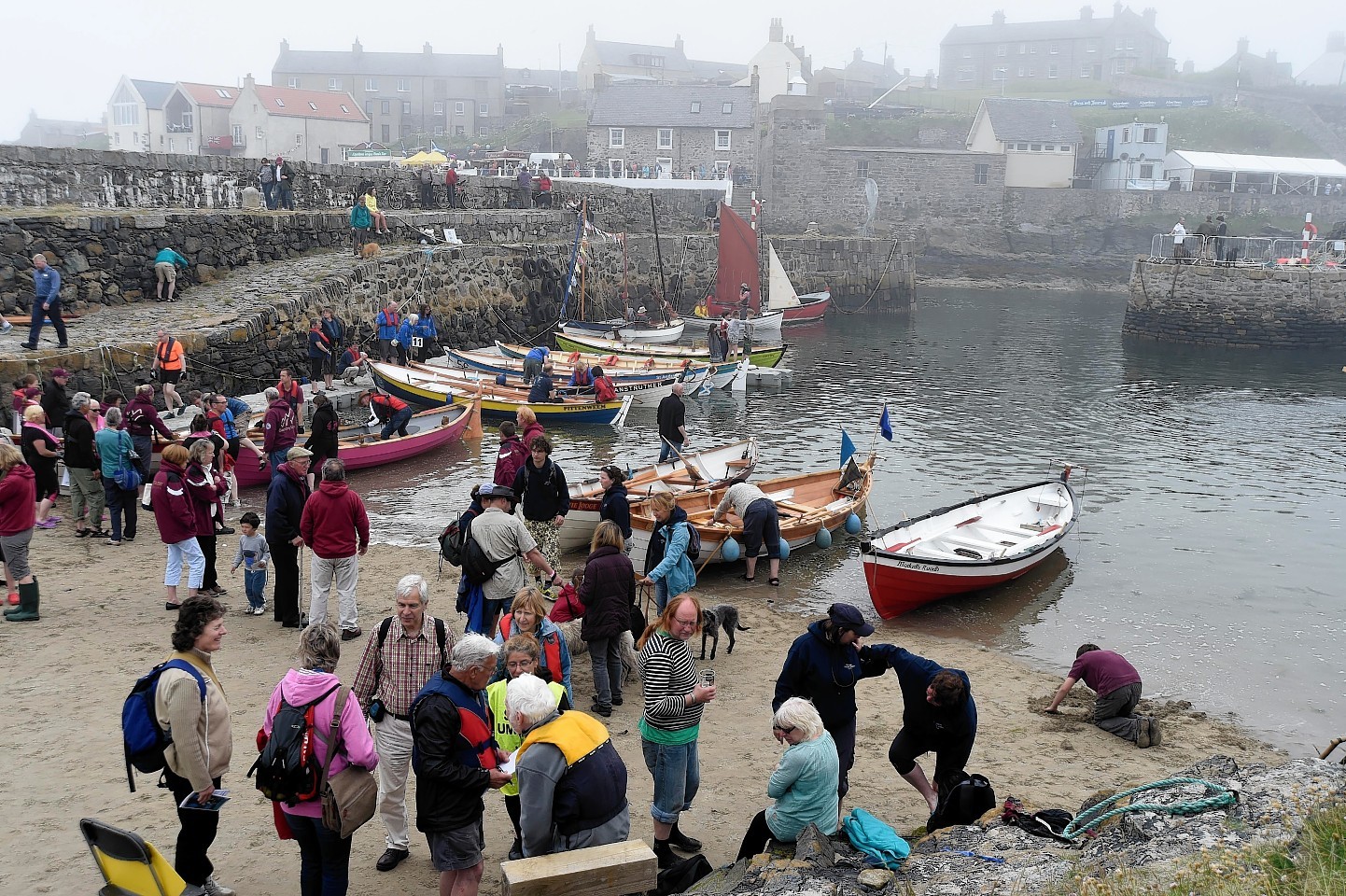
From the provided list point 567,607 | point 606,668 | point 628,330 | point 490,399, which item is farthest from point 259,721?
point 628,330

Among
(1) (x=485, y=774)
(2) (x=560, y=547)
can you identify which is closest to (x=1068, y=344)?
(2) (x=560, y=547)

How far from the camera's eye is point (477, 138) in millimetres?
88438

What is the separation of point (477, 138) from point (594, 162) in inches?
1107

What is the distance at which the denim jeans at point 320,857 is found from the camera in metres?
4.73

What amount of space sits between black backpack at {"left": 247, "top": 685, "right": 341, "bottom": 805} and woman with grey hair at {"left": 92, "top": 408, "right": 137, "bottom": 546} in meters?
7.82

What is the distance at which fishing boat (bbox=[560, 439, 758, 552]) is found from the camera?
1268cm

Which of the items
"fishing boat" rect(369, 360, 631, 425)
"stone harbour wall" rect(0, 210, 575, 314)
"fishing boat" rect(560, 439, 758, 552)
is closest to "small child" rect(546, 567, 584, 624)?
"fishing boat" rect(560, 439, 758, 552)

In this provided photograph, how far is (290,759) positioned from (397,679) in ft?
3.54

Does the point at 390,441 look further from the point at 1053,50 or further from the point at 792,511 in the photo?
the point at 1053,50

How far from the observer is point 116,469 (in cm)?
1125

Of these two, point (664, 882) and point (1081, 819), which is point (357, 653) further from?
point (1081, 819)

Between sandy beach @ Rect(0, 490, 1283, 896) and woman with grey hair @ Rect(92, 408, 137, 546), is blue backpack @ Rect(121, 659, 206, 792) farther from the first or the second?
woman with grey hair @ Rect(92, 408, 137, 546)

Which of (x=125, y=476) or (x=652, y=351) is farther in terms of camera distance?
(x=652, y=351)

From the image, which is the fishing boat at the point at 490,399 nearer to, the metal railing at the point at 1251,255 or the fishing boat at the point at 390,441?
the fishing boat at the point at 390,441
